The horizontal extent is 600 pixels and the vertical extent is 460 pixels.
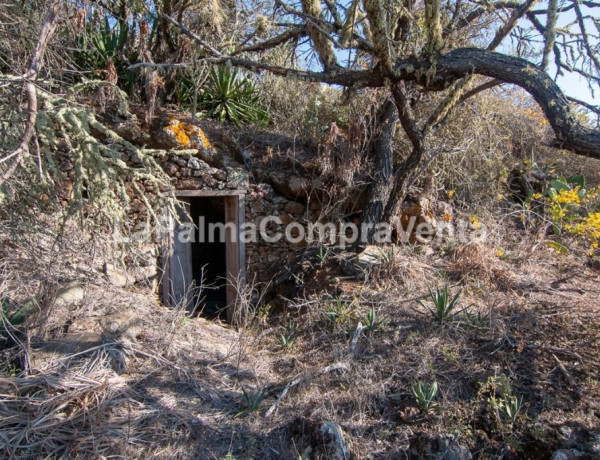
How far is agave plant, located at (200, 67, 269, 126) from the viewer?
23.2ft

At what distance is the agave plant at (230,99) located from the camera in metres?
7.07

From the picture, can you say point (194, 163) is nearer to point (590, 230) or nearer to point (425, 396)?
point (425, 396)

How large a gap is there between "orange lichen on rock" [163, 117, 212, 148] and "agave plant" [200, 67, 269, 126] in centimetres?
79

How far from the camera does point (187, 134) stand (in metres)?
6.35

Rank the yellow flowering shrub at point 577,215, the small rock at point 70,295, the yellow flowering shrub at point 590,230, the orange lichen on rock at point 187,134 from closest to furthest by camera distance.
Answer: the small rock at point 70,295, the yellow flowering shrub at point 590,230, the yellow flowering shrub at point 577,215, the orange lichen on rock at point 187,134

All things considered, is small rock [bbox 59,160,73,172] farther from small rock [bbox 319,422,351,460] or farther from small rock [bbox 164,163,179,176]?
small rock [bbox 319,422,351,460]

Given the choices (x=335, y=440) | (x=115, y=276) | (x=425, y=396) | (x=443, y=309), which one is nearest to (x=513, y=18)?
(x=443, y=309)

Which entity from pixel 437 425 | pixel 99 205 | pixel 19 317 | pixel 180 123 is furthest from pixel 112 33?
pixel 437 425

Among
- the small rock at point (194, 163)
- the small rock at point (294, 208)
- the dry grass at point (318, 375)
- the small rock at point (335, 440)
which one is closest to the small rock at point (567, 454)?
the dry grass at point (318, 375)

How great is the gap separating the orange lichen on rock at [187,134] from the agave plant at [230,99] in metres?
0.79

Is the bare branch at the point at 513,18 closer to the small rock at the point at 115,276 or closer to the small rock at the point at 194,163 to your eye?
the small rock at the point at 194,163

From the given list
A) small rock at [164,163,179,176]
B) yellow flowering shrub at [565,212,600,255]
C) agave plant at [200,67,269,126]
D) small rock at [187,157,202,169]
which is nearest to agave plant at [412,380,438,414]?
yellow flowering shrub at [565,212,600,255]

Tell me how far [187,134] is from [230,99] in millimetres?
1298

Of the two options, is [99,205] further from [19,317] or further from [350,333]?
[350,333]
